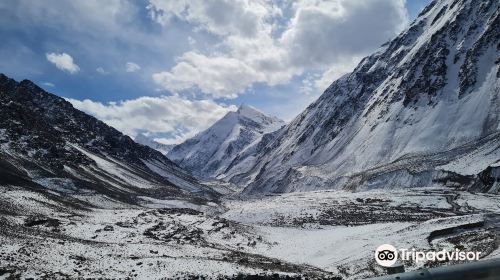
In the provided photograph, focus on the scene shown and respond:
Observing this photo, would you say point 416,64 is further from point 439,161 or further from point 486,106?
point 439,161

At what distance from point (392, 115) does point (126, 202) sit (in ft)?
359

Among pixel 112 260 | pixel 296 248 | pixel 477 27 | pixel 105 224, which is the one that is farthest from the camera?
pixel 477 27

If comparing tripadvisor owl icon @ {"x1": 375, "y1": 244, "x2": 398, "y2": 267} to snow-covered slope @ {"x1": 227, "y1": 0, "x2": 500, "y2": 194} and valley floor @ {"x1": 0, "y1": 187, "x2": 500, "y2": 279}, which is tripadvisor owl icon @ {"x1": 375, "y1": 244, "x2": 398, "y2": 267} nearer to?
valley floor @ {"x1": 0, "y1": 187, "x2": 500, "y2": 279}

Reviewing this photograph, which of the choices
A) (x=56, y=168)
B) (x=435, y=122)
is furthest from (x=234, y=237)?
(x=435, y=122)

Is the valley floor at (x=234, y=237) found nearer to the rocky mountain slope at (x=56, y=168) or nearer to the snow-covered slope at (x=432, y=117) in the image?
the rocky mountain slope at (x=56, y=168)

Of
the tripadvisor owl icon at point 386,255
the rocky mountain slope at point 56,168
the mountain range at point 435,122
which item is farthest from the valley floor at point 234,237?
the tripadvisor owl icon at point 386,255

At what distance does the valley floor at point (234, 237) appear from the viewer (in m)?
34.7

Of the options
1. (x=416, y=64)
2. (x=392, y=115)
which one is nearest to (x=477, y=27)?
(x=416, y=64)

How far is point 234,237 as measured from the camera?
203 feet

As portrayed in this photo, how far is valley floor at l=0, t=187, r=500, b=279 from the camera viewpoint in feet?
114

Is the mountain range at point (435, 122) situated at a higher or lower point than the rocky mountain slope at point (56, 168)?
higher

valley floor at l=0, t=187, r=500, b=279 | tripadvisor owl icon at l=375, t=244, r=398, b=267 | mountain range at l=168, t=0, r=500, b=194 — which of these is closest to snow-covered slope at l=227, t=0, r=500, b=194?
mountain range at l=168, t=0, r=500, b=194

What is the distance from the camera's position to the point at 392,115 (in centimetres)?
16850

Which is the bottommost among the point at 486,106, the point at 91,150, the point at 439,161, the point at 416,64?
the point at 91,150
